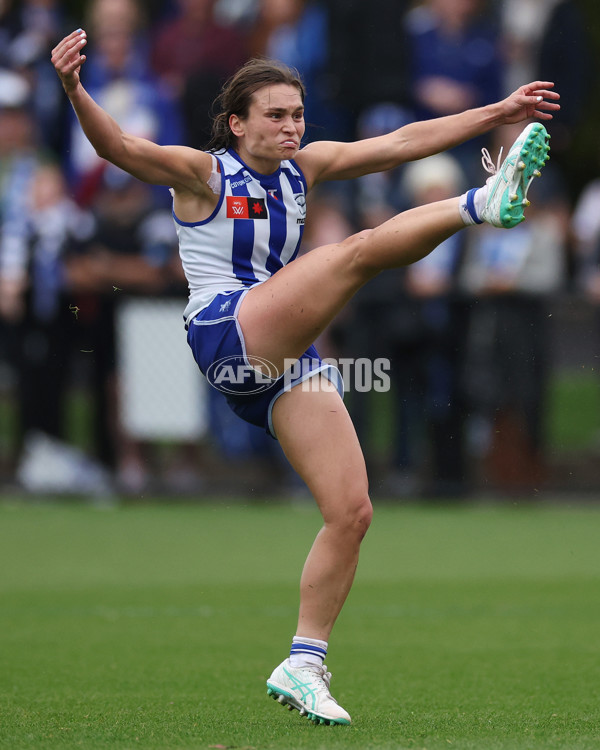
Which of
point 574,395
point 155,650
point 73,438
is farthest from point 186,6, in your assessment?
point 155,650

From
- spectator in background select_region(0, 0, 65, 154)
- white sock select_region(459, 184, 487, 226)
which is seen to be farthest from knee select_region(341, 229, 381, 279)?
spectator in background select_region(0, 0, 65, 154)

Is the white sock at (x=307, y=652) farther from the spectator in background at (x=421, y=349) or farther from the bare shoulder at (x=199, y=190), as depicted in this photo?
the spectator in background at (x=421, y=349)

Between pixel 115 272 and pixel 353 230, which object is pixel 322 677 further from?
pixel 115 272

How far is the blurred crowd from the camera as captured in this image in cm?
1120

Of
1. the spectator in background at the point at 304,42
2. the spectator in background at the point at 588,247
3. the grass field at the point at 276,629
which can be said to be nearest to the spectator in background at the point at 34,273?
the grass field at the point at 276,629

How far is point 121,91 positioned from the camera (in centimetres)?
1162

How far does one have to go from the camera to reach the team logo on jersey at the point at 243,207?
468 cm

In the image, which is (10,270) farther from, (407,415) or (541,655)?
(541,655)

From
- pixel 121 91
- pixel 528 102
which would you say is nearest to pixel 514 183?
pixel 528 102

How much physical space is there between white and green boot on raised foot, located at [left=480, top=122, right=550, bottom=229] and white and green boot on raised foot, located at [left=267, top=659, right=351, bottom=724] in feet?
5.43

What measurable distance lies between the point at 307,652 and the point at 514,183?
68.9 inches

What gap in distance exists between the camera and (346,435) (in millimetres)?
4613

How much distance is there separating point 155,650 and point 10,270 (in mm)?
6344

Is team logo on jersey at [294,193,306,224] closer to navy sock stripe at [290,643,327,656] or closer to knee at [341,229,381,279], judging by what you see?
knee at [341,229,381,279]
